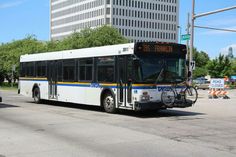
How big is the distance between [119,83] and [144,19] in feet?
463

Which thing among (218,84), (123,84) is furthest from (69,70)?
(218,84)

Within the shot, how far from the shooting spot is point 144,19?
15512cm

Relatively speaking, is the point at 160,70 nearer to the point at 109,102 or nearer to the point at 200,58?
the point at 109,102

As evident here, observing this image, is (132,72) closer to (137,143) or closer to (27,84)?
(137,143)

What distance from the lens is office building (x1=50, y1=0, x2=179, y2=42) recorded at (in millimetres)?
145500

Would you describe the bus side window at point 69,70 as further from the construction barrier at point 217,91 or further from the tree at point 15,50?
the tree at point 15,50

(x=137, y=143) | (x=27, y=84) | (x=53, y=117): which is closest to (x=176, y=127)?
(x=137, y=143)

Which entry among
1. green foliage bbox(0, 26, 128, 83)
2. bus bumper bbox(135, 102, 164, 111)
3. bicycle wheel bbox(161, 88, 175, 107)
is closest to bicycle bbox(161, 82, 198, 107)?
bicycle wheel bbox(161, 88, 175, 107)

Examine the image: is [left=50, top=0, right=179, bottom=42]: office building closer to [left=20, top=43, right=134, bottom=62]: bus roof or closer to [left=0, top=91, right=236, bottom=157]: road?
[left=20, top=43, right=134, bottom=62]: bus roof

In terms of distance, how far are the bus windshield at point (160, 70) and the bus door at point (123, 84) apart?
0.59 m

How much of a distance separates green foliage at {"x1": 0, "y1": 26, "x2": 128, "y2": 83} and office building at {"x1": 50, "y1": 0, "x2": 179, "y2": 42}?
6942cm

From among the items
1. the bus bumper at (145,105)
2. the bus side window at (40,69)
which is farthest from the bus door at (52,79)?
the bus bumper at (145,105)

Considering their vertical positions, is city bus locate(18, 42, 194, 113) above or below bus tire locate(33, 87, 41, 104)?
above

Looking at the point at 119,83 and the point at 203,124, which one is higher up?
the point at 119,83
